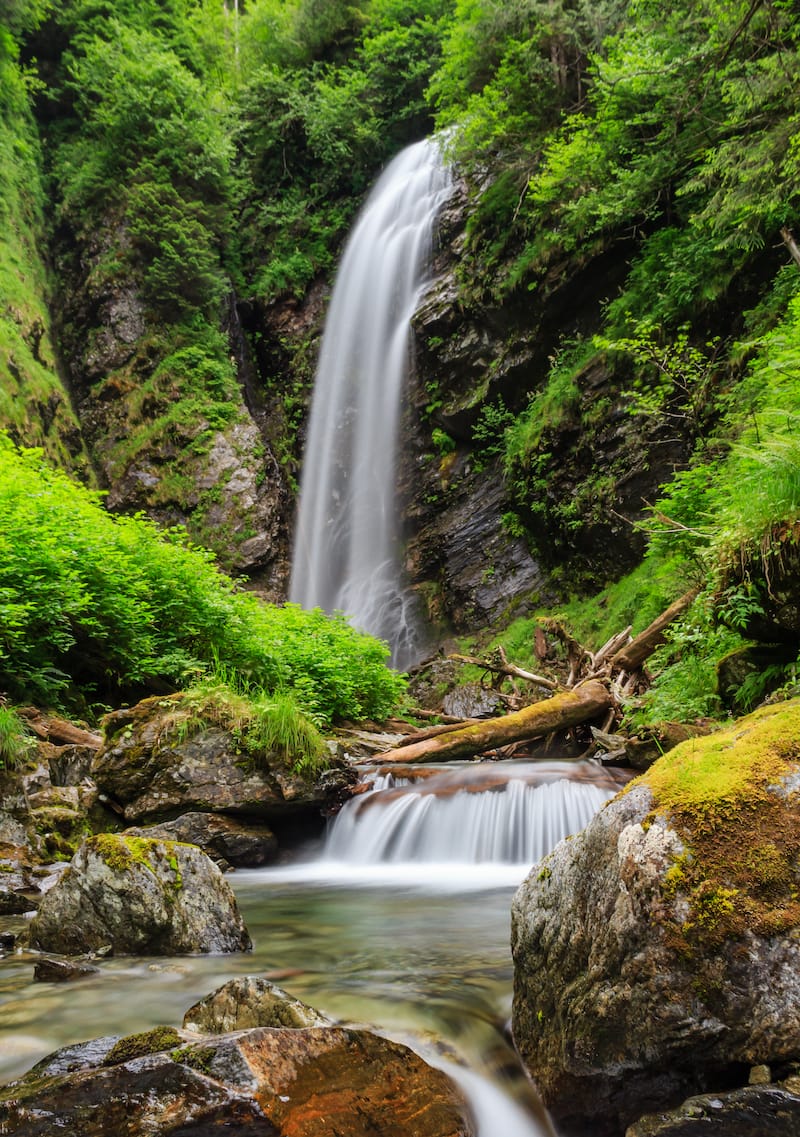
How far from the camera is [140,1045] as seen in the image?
83.4 inches

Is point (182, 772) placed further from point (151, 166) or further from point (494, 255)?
point (151, 166)

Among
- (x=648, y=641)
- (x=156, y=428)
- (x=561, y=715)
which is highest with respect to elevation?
(x=156, y=428)

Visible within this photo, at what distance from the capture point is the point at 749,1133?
162 centimetres

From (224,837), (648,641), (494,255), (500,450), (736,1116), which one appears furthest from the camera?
(494,255)

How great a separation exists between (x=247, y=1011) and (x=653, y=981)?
1410mm

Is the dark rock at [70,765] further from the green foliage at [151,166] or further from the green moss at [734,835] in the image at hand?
the green foliage at [151,166]

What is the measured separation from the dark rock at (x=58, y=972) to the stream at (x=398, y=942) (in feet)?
0.14

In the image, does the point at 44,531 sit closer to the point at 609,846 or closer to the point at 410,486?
the point at 609,846

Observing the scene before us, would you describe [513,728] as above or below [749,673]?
below

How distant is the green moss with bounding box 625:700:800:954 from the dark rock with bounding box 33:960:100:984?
9.14ft

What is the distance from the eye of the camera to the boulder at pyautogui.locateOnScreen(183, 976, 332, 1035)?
7.66ft

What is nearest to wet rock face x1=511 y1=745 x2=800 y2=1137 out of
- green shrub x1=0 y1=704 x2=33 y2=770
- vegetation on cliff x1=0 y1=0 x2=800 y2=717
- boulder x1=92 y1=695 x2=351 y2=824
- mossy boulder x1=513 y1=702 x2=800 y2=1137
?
mossy boulder x1=513 y1=702 x2=800 y2=1137

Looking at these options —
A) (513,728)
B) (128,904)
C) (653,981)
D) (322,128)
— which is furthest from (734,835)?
(322,128)

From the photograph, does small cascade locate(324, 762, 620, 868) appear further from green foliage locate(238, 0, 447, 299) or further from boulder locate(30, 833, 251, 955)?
green foliage locate(238, 0, 447, 299)
